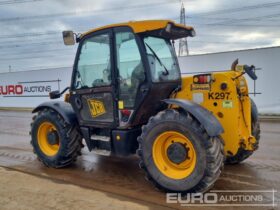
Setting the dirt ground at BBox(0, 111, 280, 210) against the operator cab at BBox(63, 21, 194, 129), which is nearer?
the dirt ground at BBox(0, 111, 280, 210)

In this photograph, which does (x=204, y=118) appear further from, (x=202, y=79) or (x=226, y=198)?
(x=226, y=198)

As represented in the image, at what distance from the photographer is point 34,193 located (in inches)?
191

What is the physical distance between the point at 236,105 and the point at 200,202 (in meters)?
1.49

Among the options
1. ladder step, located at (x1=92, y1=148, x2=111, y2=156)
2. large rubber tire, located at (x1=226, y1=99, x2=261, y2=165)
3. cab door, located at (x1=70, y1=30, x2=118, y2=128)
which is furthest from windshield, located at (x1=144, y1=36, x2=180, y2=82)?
large rubber tire, located at (x1=226, y1=99, x2=261, y2=165)

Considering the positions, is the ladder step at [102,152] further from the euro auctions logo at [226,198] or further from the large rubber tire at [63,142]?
the euro auctions logo at [226,198]

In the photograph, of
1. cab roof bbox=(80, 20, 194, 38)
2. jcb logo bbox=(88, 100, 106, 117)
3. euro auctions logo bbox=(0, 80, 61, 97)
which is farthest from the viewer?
euro auctions logo bbox=(0, 80, 61, 97)

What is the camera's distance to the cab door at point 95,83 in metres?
5.53

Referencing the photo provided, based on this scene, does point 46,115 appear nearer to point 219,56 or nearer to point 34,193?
point 34,193

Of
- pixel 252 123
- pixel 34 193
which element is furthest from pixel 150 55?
pixel 34 193

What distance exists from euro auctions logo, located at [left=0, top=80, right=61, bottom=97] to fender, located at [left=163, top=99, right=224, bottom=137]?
14969mm

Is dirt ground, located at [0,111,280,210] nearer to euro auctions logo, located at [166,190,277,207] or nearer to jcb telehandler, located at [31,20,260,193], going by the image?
euro auctions logo, located at [166,190,277,207]

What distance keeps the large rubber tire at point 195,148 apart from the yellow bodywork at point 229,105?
465mm

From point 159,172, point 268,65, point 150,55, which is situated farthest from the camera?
point 268,65

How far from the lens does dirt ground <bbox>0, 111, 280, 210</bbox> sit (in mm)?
4457
